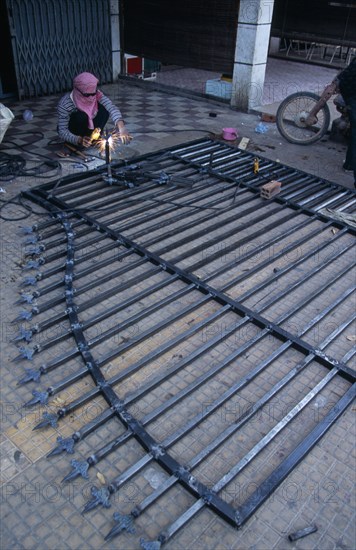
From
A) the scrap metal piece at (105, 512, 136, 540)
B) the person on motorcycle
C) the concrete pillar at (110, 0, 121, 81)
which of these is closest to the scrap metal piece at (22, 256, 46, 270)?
the scrap metal piece at (105, 512, 136, 540)

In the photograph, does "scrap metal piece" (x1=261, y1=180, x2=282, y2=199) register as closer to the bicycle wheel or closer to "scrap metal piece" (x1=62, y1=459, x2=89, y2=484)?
the bicycle wheel

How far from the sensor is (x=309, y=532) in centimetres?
251

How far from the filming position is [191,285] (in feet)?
14.2

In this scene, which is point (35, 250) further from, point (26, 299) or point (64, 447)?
point (64, 447)

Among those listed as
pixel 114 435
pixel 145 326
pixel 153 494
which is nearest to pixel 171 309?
pixel 145 326

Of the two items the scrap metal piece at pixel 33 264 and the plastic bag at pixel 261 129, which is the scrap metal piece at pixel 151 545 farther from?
the plastic bag at pixel 261 129

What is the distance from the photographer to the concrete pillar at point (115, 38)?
1071cm

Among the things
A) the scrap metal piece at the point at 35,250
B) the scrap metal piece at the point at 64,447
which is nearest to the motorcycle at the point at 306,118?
the scrap metal piece at the point at 35,250

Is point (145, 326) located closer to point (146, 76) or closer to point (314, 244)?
point (314, 244)

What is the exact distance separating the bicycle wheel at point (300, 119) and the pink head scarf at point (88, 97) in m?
3.29

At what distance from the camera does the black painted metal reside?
9.39 ft

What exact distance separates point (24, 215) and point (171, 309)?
2403 millimetres

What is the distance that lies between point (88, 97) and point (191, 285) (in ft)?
12.2

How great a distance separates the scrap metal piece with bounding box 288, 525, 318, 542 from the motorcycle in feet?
21.1
